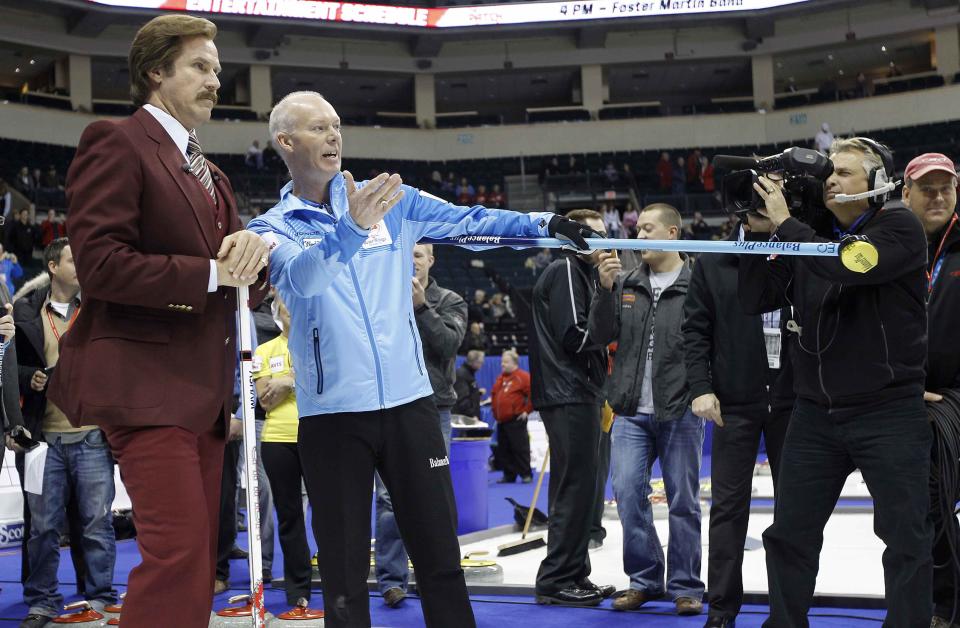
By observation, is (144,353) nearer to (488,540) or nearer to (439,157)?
(488,540)

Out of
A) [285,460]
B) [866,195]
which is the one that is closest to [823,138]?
[285,460]

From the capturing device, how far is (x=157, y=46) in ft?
8.80

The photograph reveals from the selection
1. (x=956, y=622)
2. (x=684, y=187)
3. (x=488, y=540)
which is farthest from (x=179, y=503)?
(x=684, y=187)

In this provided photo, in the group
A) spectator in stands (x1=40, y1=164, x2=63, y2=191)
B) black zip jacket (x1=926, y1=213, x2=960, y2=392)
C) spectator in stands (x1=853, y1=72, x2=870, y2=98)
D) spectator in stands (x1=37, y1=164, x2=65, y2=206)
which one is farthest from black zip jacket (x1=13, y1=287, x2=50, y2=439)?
spectator in stands (x1=853, y1=72, x2=870, y2=98)

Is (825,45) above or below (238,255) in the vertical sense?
above

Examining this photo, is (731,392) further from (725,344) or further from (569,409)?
(569,409)

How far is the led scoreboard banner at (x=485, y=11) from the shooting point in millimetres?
25750

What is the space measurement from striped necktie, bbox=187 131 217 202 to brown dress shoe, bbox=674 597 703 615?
3138 mm

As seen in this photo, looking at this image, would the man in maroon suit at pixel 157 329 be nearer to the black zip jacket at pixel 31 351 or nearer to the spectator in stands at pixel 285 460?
the spectator in stands at pixel 285 460

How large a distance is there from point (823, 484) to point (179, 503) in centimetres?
221

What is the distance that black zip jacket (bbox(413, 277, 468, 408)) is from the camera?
5426 millimetres

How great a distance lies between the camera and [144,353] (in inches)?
98.0

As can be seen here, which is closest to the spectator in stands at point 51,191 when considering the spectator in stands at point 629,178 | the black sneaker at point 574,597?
the spectator in stands at point 629,178

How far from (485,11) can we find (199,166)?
82.6ft
